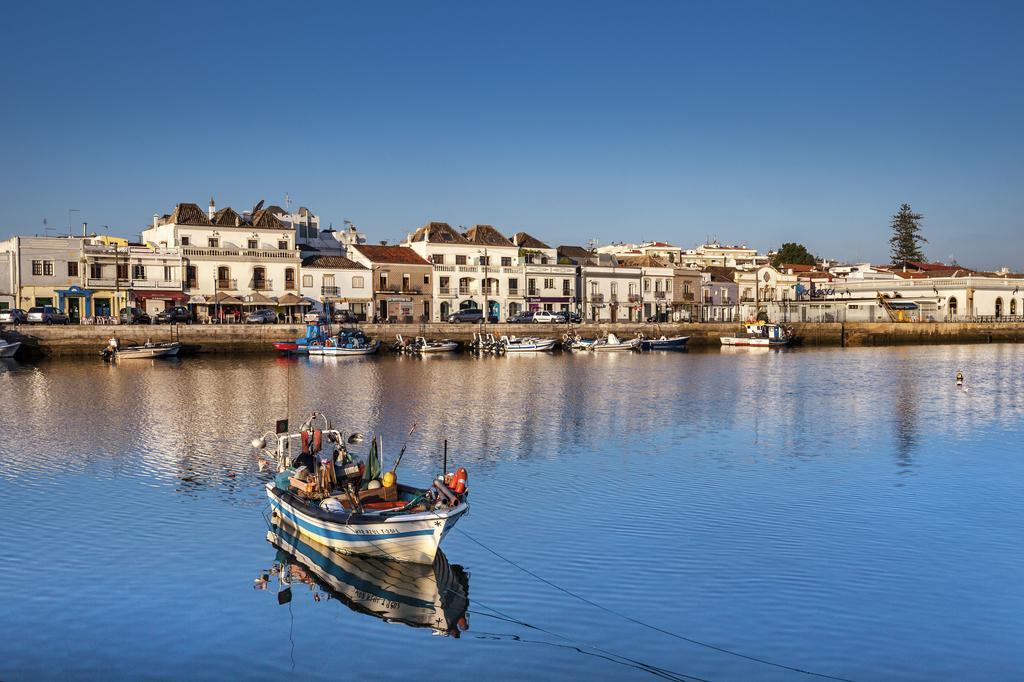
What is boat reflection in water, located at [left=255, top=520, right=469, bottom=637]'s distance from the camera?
14.1 meters

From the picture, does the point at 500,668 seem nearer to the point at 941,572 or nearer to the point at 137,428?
the point at 941,572

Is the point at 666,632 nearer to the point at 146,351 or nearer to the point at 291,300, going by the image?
the point at 146,351

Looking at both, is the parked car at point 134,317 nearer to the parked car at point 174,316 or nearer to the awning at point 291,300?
the parked car at point 174,316

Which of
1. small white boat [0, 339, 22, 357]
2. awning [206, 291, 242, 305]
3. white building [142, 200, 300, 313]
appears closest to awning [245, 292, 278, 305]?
white building [142, 200, 300, 313]

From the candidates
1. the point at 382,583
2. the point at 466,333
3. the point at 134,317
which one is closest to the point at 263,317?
the point at 134,317

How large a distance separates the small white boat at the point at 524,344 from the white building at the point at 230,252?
19325 mm

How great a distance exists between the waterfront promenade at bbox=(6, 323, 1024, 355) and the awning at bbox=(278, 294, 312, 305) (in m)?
4.82

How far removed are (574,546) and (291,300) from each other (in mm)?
62863

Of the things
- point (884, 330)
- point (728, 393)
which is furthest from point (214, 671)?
point (884, 330)

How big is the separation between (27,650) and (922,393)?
39354 millimetres

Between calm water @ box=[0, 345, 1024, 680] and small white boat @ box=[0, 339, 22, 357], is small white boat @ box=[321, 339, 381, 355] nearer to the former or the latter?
small white boat @ box=[0, 339, 22, 357]

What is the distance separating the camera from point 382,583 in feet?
50.6

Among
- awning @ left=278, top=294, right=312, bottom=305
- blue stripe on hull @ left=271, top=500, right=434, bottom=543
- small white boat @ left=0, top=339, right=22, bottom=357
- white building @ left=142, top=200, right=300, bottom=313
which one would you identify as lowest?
blue stripe on hull @ left=271, top=500, right=434, bottom=543

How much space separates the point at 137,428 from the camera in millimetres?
31422
